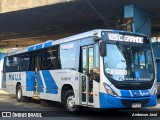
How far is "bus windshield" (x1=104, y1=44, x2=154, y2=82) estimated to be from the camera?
11.4 m

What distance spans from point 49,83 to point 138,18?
25.8ft

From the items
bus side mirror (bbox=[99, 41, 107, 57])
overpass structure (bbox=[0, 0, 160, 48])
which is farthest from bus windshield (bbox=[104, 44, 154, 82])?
overpass structure (bbox=[0, 0, 160, 48])

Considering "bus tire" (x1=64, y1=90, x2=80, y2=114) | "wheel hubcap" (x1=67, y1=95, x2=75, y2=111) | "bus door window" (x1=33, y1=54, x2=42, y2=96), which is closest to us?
"bus tire" (x1=64, y1=90, x2=80, y2=114)

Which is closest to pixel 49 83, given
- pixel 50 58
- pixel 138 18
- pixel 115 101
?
pixel 50 58

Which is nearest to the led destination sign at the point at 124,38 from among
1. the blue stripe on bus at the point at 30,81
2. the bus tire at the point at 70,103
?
the bus tire at the point at 70,103

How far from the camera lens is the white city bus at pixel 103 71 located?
37.2 ft

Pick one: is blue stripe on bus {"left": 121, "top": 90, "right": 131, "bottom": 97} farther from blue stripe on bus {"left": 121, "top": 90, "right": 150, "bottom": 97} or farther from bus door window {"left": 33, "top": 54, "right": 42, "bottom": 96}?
bus door window {"left": 33, "top": 54, "right": 42, "bottom": 96}

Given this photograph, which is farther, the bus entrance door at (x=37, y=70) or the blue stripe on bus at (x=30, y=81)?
the blue stripe on bus at (x=30, y=81)

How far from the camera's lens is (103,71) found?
11.3 meters

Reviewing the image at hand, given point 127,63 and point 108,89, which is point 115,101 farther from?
point 127,63

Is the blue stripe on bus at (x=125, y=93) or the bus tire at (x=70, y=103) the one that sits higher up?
the blue stripe on bus at (x=125, y=93)

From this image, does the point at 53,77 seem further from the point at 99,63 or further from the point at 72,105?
the point at 99,63

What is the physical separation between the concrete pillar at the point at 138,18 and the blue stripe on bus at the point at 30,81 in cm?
660

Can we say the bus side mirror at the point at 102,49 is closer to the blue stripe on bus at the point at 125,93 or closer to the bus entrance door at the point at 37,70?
the blue stripe on bus at the point at 125,93
